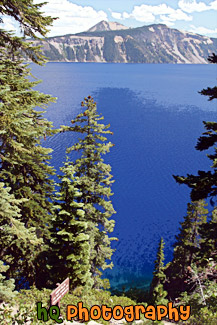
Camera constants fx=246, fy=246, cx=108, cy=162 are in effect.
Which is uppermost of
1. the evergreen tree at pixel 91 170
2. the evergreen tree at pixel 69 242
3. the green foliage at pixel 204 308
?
the evergreen tree at pixel 91 170

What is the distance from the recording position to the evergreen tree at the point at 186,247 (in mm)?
26359

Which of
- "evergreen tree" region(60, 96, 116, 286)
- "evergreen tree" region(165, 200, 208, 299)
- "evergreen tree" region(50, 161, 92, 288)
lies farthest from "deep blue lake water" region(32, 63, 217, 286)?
"evergreen tree" region(50, 161, 92, 288)

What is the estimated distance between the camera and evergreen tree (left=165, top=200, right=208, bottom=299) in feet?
86.5

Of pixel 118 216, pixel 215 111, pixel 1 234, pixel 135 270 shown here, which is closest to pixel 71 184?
pixel 1 234

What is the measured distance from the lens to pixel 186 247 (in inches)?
1024

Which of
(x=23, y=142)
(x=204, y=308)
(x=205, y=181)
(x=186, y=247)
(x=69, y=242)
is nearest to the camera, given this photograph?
(x=205, y=181)

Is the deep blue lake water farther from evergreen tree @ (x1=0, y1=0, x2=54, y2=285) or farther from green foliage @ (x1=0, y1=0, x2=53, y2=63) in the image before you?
green foliage @ (x1=0, y1=0, x2=53, y2=63)

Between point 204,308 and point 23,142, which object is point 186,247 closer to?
point 204,308

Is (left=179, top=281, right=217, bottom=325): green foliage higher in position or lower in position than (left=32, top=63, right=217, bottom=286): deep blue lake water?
lower

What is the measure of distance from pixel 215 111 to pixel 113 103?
→ 146ft

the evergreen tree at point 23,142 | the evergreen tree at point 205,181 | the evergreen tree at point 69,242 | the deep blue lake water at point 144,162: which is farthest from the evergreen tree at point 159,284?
the evergreen tree at point 205,181

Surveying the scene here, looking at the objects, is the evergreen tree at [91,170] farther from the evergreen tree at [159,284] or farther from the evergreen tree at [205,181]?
the evergreen tree at [205,181]

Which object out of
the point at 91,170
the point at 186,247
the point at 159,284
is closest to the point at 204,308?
the point at 91,170

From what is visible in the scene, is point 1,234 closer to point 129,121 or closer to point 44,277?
point 44,277
